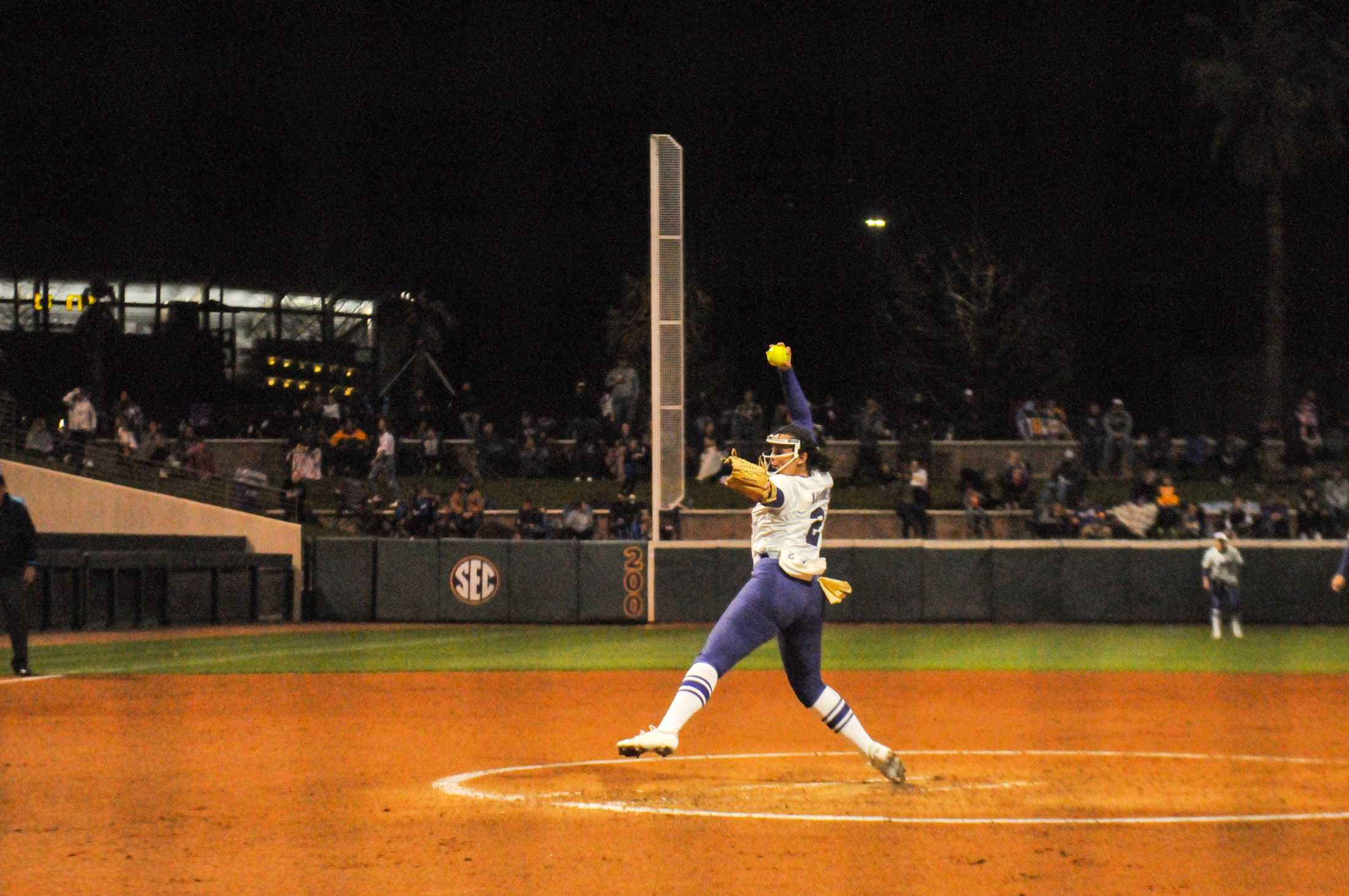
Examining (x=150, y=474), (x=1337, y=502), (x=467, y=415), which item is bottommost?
(x=1337, y=502)

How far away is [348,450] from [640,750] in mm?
24019

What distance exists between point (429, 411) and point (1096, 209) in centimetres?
2255

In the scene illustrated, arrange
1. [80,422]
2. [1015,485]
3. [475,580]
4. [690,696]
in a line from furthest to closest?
[1015,485] < [80,422] < [475,580] < [690,696]

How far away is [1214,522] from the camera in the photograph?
28.3 m

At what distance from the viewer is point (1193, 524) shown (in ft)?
87.4

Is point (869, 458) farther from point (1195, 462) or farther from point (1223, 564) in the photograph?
point (1223, 564)

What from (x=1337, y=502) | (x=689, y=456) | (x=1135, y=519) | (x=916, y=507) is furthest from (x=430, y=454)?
(x=1337, y=502)

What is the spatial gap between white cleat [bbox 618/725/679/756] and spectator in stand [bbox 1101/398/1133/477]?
1096 inches

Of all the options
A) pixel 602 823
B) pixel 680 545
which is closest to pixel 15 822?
pixel 602 823

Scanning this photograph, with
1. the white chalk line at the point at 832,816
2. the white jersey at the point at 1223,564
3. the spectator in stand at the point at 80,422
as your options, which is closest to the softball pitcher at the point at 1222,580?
the white jersey at the point at 1223,564

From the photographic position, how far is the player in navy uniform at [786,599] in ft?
26.2

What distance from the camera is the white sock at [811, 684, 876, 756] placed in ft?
27.7

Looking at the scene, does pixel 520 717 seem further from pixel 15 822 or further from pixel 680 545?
pixel 680 545

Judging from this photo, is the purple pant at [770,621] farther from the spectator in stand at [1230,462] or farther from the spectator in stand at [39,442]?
the spectator in stand at [1230,462]
